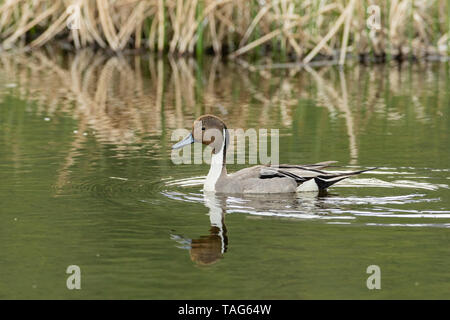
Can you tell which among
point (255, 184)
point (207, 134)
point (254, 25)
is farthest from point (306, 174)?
point (254, 25)

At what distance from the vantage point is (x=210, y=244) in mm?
7129

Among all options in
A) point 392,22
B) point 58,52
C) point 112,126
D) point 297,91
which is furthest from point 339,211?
point 58,52

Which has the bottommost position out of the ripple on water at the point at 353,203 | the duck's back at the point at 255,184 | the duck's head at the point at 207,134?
the ripple on water at the point at 353,203

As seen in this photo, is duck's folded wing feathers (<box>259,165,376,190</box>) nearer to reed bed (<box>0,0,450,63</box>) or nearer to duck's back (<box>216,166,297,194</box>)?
duck's back (<box>216,166,297,194</box>)

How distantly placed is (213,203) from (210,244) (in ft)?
4.89

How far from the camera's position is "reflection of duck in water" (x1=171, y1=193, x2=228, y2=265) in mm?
6777

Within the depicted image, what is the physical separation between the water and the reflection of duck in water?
15mm

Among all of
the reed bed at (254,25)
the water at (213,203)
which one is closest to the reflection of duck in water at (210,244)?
the water at (213,203)

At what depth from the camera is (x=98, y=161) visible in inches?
404

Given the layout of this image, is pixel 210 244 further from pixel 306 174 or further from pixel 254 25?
pixel 254 25

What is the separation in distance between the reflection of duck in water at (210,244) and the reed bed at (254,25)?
10.4 m

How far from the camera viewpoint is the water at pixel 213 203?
20.5 ft

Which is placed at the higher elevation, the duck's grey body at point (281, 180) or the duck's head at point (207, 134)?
the duck's head at point (207, 134)

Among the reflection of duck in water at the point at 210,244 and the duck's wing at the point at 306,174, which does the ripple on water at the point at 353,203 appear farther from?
the reflection of duck in water at the point at 210,244
